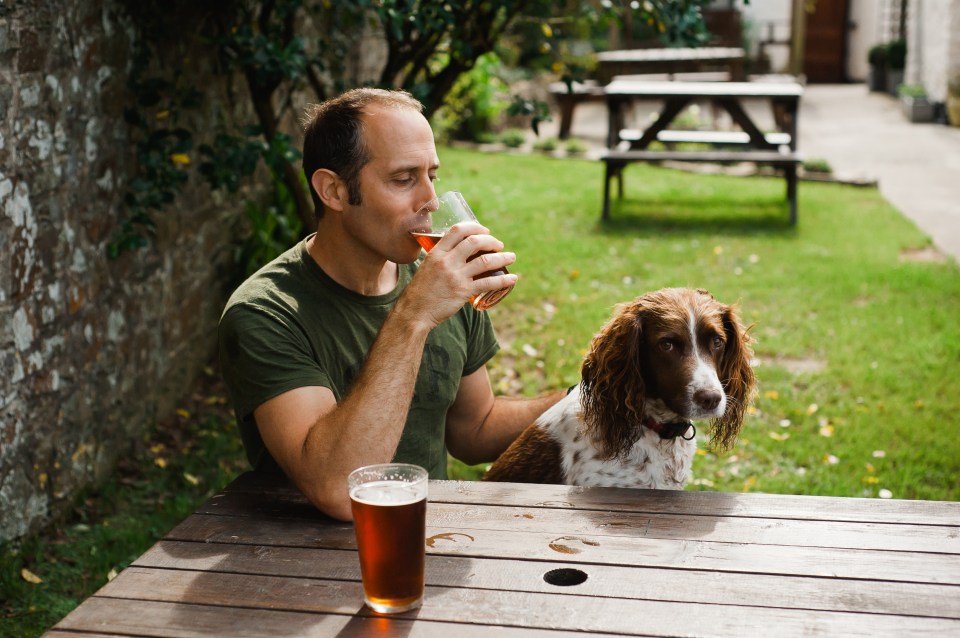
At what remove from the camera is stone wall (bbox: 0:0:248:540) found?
12.4 ft

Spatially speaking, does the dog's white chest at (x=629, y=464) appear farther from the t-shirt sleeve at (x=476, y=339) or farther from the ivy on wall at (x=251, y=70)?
the ivy on wall at (x=251, y=70)

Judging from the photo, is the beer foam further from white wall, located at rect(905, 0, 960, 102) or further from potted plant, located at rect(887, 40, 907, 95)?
potted plant, located at rect(887, 40, 907, 95)

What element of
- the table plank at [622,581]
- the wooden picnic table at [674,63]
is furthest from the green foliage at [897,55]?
the table plank at [622,581]

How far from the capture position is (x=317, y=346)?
8.38 ft

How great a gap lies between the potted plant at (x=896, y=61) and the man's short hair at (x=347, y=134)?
20172mm

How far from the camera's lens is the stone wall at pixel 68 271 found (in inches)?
149

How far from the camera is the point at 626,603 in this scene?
1.69m

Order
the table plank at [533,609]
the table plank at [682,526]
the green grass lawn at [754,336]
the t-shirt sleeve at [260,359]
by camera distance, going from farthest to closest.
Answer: the green grass lawn at [754,336] → the t-shirt sleeve at [260,359] → the table plank at [682,526] → the table plank at [533,609]

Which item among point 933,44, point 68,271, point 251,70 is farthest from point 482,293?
point 933,44

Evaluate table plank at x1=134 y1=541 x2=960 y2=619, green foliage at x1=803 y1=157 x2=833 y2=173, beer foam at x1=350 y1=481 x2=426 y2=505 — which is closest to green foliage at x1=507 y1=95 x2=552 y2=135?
table plank at x1=134 y1=541 x2=960 y2=619

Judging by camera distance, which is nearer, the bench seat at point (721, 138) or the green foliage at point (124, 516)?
the green foliage at point (124, 516)

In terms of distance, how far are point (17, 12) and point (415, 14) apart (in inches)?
63.7

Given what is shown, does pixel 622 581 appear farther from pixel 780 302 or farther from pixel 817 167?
pixel 817 167

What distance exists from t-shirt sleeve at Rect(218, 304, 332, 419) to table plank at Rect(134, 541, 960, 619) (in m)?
0.47
